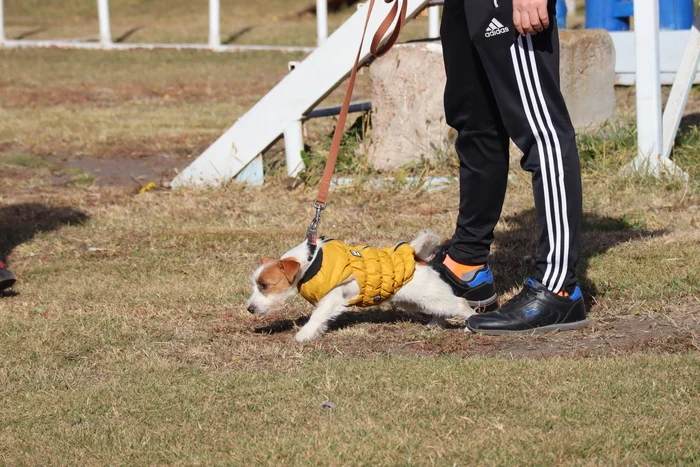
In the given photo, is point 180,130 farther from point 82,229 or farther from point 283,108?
point 82,229

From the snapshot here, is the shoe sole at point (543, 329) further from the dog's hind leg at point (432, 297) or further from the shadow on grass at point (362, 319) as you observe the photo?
the shadow on grass at point (362, 319)

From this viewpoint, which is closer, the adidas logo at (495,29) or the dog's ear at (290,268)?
the adidas logo at (495,29)

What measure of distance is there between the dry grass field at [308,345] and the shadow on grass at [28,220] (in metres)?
0.02

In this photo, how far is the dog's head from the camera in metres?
4.02

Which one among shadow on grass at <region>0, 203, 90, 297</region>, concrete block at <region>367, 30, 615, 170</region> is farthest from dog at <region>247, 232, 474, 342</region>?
concrete block at <region>367, 30, 615, 170</region>

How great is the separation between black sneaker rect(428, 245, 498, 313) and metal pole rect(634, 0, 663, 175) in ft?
9.08

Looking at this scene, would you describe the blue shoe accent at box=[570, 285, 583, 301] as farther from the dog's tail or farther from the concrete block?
the concrete block

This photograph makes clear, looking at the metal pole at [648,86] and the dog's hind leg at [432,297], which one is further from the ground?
the metal pole at [648,86]

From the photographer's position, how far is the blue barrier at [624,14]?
1062 cm

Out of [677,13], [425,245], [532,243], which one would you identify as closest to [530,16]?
[425,245]

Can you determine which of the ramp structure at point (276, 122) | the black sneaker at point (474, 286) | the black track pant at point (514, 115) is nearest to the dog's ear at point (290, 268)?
the black sneaker at point (474, 286)

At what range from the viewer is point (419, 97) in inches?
284

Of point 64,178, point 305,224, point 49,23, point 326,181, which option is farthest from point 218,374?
point 49,23

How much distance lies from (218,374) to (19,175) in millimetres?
5261
